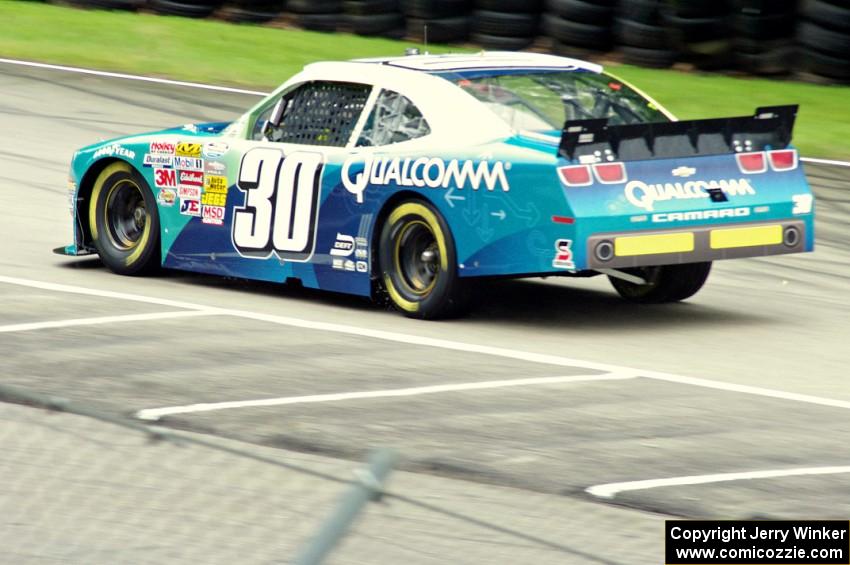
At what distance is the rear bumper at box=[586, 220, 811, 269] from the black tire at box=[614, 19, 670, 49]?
10924 mm

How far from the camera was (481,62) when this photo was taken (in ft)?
31.0

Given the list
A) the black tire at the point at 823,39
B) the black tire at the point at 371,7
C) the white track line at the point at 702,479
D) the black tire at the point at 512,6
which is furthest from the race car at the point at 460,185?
the black tire at the point at 371,7

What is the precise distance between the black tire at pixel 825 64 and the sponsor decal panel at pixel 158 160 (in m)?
10.8

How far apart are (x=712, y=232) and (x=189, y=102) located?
10.0 metres

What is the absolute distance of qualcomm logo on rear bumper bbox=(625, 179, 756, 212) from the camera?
8305 millimetres

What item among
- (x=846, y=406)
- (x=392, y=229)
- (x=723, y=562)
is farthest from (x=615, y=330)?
(x=723, y=562)

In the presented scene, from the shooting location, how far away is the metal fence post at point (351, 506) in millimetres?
3227

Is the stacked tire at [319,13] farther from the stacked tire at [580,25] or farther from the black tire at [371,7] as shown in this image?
the stacked tire at [580,25]

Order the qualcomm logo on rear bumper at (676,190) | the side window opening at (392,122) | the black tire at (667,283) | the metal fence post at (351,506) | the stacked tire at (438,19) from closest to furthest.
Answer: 1. the metal fence post at (351,506)
2. the qualcomm logo on rear bumper at (676,190)
3. the side window opening at (392,122)
4. the black tire at (667,283)
5. the stacked tire at (438,19)

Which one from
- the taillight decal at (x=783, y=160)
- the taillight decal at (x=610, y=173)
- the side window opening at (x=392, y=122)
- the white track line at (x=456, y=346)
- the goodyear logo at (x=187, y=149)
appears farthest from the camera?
the goodyear logo at (x=187, y=149)

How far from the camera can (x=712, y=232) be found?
28.0ft

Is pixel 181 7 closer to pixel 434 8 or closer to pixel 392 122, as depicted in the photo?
pixel 434 8

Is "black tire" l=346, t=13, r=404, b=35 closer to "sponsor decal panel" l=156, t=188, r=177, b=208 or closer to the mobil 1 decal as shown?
"sponsor decal panel" l=156, t=188, r=177, b=208

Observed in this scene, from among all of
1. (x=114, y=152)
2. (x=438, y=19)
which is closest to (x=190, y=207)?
(x=114, y=152)
